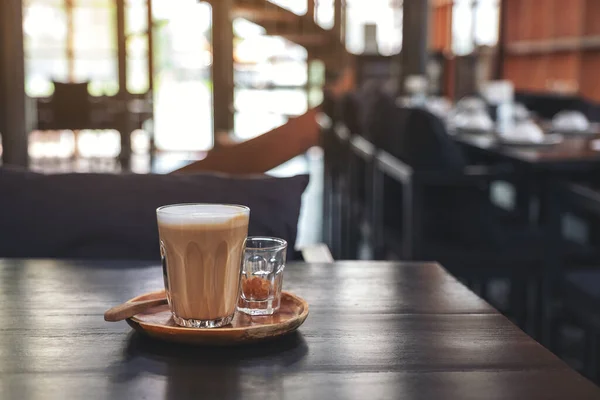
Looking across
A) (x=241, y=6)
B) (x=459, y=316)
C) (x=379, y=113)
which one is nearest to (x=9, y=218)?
(x=459, y=316)

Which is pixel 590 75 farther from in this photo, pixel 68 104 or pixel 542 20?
pixel 68 104

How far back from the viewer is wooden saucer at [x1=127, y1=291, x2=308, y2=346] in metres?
0.89

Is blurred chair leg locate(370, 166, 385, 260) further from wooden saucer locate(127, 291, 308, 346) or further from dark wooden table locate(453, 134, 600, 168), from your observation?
wooden saucer locate(127, 291, 308, 346)

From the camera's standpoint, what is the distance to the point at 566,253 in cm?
290

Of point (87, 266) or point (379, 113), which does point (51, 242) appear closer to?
point (87, 266)

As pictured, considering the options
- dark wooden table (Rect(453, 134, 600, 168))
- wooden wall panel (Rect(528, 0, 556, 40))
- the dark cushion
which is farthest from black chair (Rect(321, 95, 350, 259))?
wooden wall panel (Rect(528, 0, 556, 40))

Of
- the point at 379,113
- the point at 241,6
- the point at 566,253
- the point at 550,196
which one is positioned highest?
the point at 241,6

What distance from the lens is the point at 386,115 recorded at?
3641 mm

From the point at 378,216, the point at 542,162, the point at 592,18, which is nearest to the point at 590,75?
the point at 592,18

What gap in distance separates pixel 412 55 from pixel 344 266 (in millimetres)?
6796

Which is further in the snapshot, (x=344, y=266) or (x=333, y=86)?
(x=333, y=86)

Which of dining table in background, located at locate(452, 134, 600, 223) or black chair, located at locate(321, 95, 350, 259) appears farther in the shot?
black chair, located at locate(321, 95, 350, 259)

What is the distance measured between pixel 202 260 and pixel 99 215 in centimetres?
76

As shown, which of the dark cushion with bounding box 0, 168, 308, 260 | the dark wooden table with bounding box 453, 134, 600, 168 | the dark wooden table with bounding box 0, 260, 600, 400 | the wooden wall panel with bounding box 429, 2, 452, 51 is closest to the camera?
the dark wooden table with bounding box 0, 260, 600, 400
